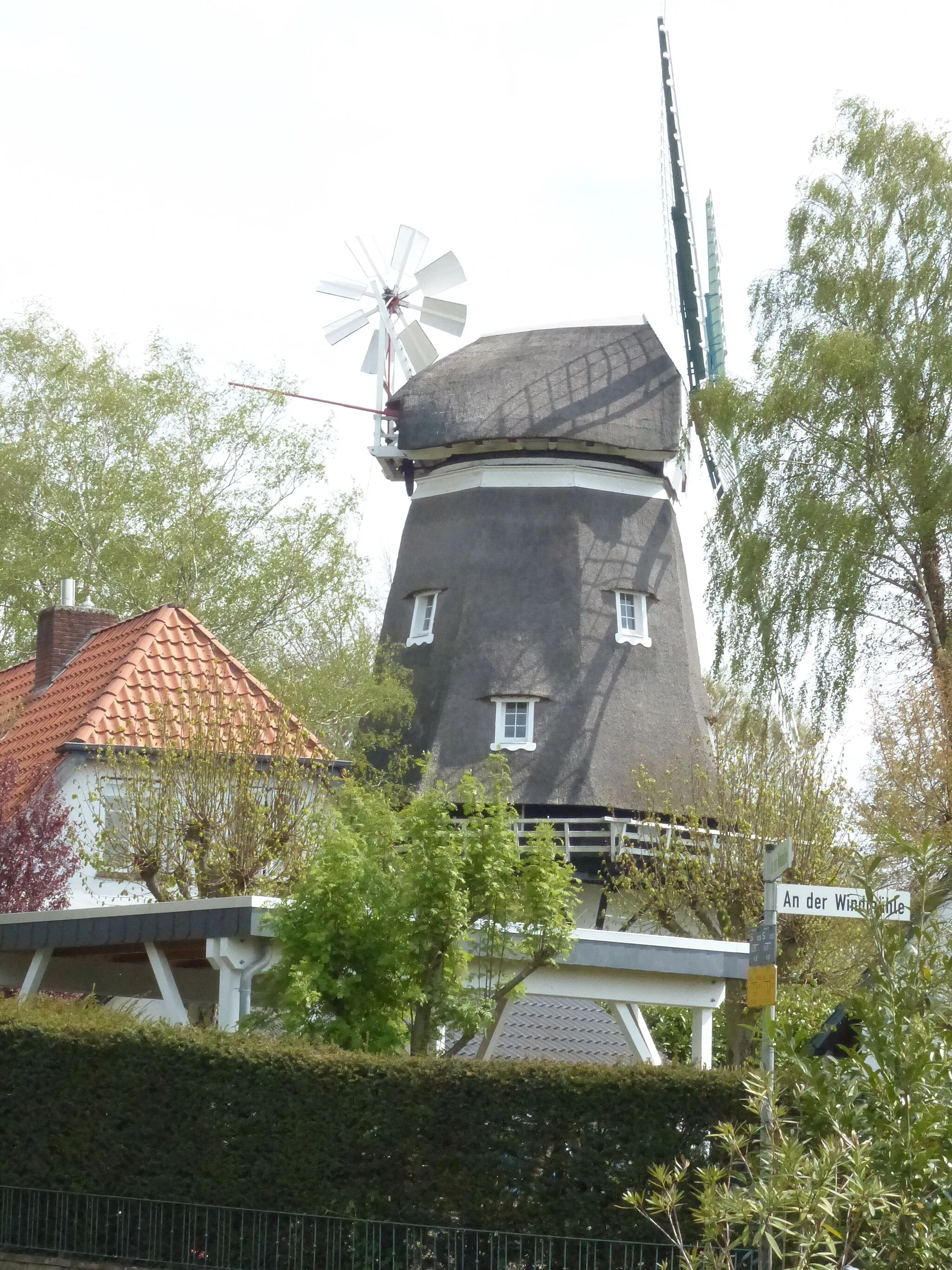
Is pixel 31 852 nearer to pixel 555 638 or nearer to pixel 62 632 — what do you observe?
pixel 62 632

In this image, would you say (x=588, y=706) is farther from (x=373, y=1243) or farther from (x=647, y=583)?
(x=373, y=1243)

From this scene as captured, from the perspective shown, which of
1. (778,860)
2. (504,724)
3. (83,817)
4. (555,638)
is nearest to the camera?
(778,860)

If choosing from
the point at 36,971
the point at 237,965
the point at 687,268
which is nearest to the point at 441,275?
the point at 687,268

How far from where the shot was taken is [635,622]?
32.2 metres

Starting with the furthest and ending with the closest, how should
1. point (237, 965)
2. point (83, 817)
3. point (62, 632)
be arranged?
1. point (62, 632)
2. point (83, 817)
3. point (237, 965)

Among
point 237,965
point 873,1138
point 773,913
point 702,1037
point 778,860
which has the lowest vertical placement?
point 873,1138

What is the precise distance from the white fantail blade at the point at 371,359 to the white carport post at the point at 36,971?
20.3m

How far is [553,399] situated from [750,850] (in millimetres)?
10508

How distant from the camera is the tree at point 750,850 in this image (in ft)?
78.7

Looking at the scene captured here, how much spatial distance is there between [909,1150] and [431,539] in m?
25.3

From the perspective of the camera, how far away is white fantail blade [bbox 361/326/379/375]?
3575 cm

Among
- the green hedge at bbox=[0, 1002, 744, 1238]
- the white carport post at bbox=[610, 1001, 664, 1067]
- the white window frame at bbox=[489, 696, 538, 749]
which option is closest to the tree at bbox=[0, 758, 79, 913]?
the green hedge at bbox=[0, 1002, 744, 1238]

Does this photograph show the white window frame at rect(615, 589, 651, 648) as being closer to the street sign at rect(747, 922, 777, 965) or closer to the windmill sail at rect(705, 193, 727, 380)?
the windmill sail at rect(705, 193, 727, 380)

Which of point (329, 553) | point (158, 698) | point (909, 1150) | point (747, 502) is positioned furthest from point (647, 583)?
point (909, 1150)
